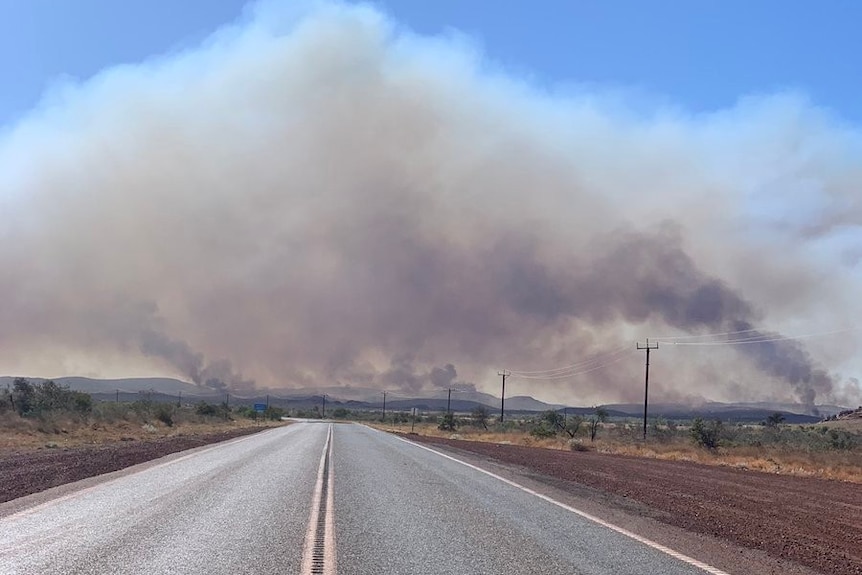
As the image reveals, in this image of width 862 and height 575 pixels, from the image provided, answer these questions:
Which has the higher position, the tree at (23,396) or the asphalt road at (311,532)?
the asphalt road at (311,532)

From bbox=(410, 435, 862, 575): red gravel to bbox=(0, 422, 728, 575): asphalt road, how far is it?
7.46 ft

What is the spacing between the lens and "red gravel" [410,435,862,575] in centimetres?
1122

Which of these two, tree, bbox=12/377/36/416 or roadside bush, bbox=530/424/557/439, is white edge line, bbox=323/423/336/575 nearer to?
roadside bush, bbox=530/424/557/439

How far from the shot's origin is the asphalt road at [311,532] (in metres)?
8.34

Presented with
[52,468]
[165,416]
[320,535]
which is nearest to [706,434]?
[52,468]

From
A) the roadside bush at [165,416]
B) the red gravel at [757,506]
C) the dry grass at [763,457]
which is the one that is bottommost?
the roadside bush at [165,416]

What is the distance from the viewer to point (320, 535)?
10.3 metres

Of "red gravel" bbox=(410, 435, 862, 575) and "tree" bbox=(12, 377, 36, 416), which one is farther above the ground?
"red gravel" bbox=(410, 435, 862, 575)

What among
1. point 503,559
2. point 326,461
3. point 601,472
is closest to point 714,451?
point 601,472

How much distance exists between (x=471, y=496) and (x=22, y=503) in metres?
8.55

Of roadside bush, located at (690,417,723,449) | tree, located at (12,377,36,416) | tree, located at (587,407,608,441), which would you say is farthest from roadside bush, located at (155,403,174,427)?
roadside bush, located at (690,417,723,449)

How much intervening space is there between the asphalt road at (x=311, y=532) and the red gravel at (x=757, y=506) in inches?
89.5

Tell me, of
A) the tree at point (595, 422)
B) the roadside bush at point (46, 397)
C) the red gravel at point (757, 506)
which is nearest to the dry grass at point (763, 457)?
the red gravel at point (757, 506)

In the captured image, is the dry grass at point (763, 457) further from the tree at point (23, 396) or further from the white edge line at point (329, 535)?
the tree at point (23, 396)
